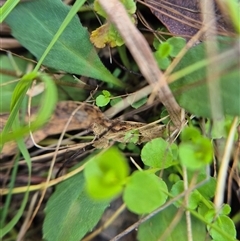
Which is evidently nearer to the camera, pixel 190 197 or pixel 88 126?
pixel 190 197

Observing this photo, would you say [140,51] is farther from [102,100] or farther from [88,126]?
[88,126]

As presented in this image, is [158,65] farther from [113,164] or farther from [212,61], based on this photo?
[113,164]

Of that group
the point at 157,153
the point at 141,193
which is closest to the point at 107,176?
the point at 141,193

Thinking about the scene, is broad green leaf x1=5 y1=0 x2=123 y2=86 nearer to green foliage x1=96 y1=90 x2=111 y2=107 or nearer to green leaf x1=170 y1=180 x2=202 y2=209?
green foliage x1=96 y1=90 x2=111 y2=107

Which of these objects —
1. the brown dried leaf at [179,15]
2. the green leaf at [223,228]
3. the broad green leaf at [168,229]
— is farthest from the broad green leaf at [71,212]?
the brown dried leaf at [179,15]

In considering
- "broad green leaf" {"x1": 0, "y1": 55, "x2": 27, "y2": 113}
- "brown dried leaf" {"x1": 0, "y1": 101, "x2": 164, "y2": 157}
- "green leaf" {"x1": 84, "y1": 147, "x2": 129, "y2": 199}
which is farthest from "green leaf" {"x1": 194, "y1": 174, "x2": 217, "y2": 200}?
"broad green leaf" {"x1": 0, "y1": 55, "x2": 27, "y2": 113}

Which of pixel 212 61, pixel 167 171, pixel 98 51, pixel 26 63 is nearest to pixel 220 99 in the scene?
pixel 212 61
